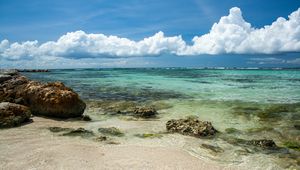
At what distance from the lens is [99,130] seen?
9.67 metres

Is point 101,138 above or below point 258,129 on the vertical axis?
above

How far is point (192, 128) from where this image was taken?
9570 millimetres

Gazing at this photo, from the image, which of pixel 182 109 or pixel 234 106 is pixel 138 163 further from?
pixel 234 106

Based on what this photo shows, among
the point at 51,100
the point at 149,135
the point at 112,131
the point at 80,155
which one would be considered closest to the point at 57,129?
the point at 112,131

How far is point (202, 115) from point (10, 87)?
10402mm

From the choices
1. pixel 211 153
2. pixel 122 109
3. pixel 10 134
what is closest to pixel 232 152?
pixel 211 153

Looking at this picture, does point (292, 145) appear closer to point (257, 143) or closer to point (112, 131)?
point (257, 143)

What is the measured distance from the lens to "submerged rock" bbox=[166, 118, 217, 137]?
9.32 metres

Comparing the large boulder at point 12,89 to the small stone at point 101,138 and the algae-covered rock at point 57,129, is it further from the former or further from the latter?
the small stone at point 101,138

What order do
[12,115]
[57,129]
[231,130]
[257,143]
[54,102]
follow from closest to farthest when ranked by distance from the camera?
[257,143]
[57,129]
[12,115]
[231,130]
[54,102]

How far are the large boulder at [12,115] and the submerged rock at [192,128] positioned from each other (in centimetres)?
566

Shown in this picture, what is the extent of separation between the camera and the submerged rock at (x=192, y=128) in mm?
9320

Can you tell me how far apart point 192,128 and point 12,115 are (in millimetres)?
6798

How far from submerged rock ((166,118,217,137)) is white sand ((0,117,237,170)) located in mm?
2020
